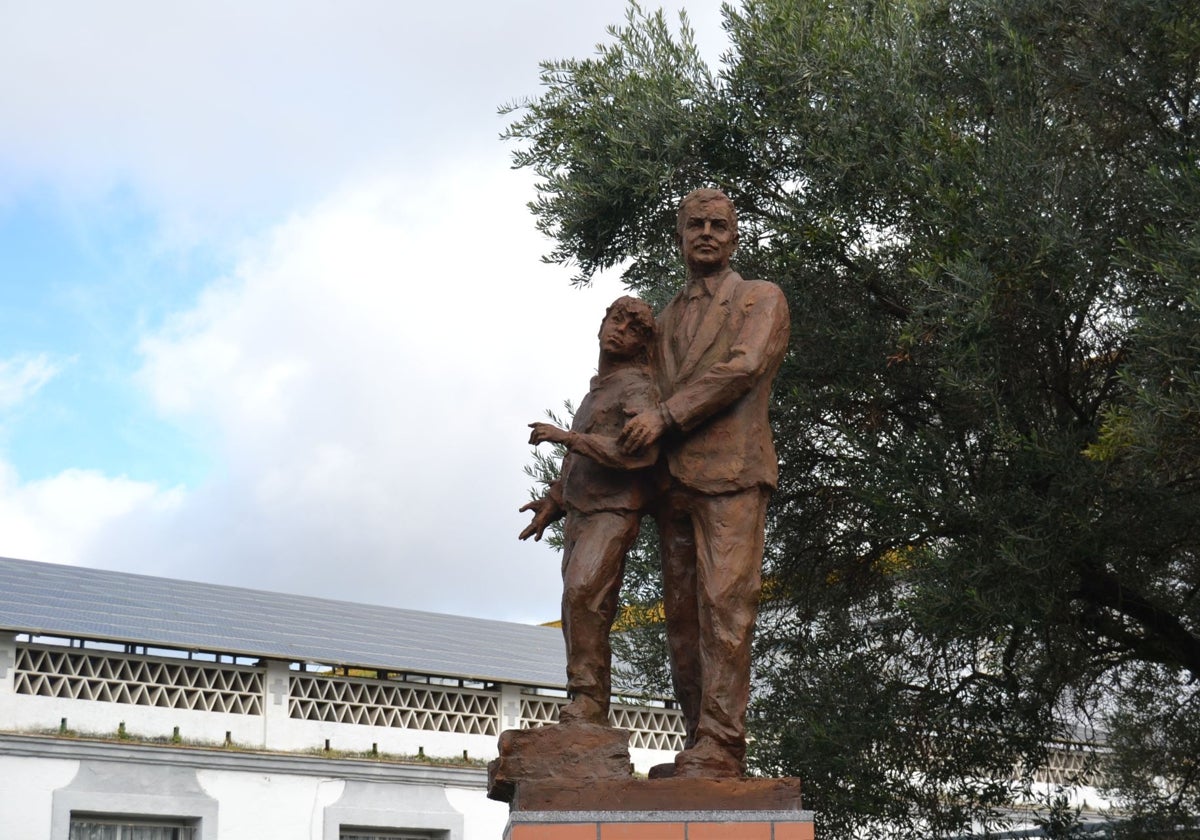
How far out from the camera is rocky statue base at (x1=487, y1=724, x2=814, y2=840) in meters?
5.48

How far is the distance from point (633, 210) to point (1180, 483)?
4847 mm

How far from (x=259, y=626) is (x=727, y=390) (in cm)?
1361

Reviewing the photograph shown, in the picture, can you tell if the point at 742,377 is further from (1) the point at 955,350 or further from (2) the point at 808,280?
(2) the point at 808,280

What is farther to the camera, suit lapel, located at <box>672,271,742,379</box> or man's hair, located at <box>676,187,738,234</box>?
man's hair, located at <box>676,187,738,234</box>

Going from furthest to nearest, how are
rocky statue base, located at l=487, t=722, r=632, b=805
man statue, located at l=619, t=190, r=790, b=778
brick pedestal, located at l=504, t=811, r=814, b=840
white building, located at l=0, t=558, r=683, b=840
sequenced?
1. white building, located at l=0, t=558, r=683, b=840
2. man statue, located at l=619, t=190, r=790, b=778
3. rocky statue base, located at l=487, t=722, r=632, b=805
4. brick pedestal, located at l=504, t=811, r=814, b=840

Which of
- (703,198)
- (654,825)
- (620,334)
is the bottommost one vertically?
(654,825)

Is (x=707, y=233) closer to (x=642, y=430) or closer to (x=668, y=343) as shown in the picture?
(x=668, y=343)

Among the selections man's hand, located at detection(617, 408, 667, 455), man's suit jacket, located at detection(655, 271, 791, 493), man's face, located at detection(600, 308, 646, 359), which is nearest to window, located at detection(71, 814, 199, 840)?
man's face, located at detection(600, 308, 646, 359)

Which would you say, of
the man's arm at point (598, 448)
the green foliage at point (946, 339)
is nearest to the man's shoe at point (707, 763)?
the man's arm at point (598, 448)

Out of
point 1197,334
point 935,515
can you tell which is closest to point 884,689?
point 935,515

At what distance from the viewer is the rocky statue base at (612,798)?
5477 mm

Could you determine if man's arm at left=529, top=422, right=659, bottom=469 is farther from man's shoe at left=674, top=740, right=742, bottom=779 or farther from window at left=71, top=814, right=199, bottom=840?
window at left=71, top=814, right=199, bottom=840

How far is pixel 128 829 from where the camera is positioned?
53.9ft

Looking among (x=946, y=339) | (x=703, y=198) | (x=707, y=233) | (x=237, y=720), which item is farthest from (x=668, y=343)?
(x=237, y=720)
